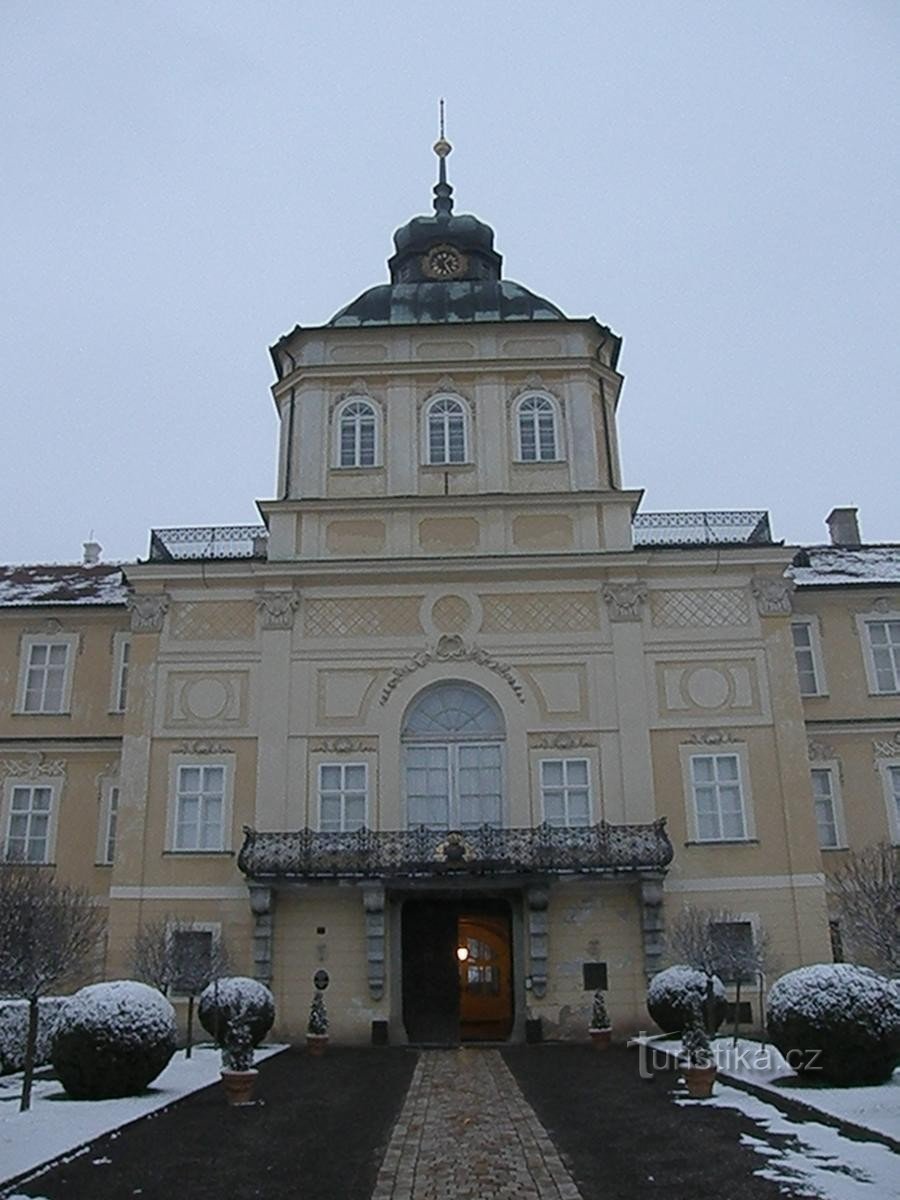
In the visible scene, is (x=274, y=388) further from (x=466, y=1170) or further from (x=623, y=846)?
(x=466, y=1170)

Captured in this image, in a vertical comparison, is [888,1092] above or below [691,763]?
below

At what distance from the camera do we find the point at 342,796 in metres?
25.0

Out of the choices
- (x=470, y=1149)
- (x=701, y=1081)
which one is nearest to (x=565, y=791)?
(x=701, y=1081)

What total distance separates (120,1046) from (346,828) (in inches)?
416

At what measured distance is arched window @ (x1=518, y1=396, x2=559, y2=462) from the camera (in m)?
28.3

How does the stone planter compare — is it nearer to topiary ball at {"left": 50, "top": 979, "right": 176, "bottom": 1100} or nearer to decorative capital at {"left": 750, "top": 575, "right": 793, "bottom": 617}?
topiary ball at {"left": 50, "top": 979, "right": 176, "bottom": 1100}

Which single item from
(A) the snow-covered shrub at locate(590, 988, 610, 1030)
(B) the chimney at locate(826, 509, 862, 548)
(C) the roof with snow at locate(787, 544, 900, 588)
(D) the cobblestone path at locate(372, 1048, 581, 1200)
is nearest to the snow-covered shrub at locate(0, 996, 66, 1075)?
(D) the cobblestone path at locate(372, 1048, 581, 1200)

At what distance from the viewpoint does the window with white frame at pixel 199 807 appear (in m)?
24.9

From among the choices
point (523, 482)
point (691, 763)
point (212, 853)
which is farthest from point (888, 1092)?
point (523, 482)

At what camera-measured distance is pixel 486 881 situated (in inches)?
915

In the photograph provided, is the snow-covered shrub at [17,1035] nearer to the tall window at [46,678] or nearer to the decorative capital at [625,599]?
the tall window at [46,678]

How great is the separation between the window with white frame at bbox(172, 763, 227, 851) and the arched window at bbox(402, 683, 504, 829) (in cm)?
423

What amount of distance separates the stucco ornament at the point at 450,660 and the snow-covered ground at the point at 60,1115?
9.85m

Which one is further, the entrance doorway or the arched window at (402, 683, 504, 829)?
the arched window at (402, 683, 504, 829)
